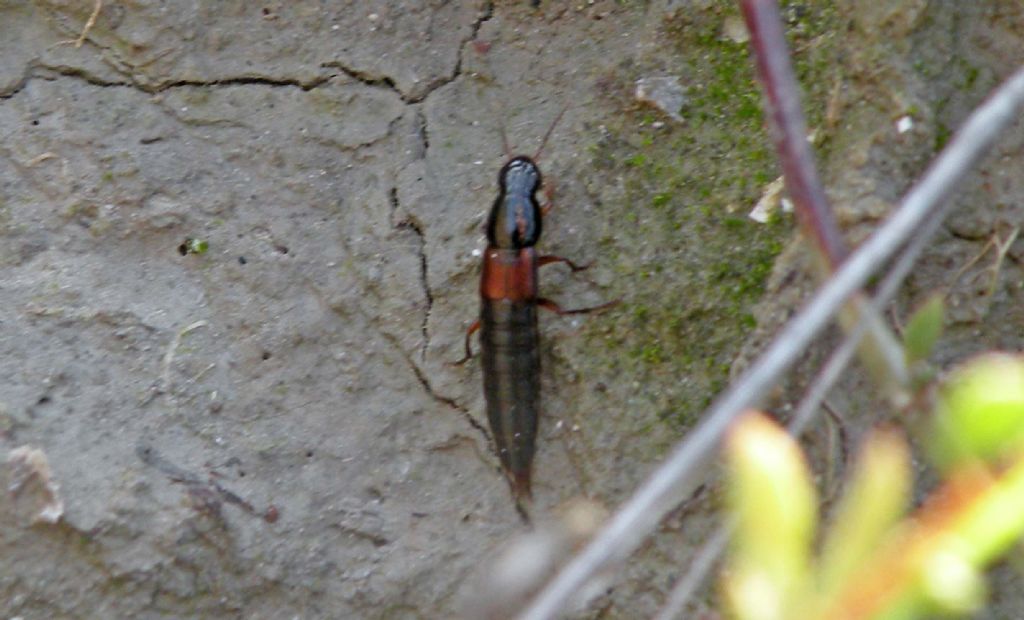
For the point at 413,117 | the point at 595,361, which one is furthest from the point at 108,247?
the point at 595,361

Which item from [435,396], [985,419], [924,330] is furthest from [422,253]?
[985,419]

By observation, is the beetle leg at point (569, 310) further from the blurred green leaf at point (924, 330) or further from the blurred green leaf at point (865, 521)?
the blurred green leaf at point (865, 521)

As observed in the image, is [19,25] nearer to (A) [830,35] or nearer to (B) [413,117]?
(B) [413,117]

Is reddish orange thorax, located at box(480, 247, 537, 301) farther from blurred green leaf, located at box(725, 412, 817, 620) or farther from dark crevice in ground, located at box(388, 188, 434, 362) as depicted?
blurred green leaf, located at box(725, 412, 817, 620)

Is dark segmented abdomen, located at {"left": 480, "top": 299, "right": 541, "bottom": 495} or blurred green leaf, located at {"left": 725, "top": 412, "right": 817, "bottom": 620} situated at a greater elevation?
blurred green leaf, located at {"left": 725, "top": 412, "right": 817, "bottom": 620}

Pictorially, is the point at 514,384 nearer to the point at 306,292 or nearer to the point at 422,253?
the point at 422,253

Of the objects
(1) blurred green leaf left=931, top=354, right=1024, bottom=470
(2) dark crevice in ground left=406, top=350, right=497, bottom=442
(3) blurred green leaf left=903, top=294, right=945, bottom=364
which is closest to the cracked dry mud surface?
(2) dark crevice in ground left=406, top=350, right=497, bottom=442
